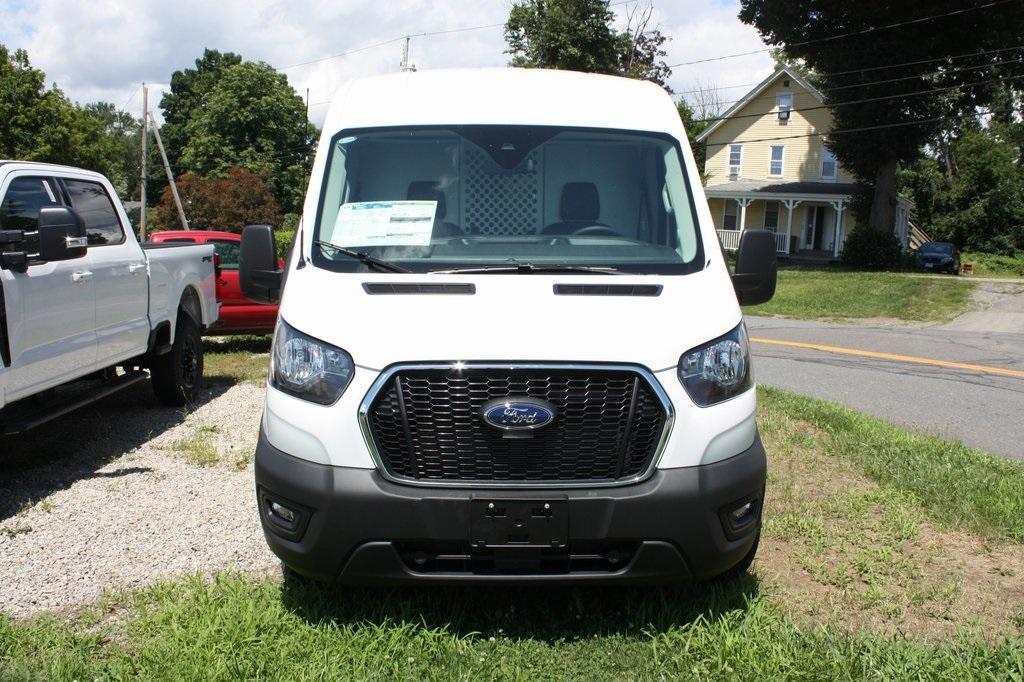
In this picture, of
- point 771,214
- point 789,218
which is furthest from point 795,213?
point 789,218

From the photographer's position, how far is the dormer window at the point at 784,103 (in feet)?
149

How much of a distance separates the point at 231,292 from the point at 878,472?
28.8 ft

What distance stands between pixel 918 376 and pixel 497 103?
838cm

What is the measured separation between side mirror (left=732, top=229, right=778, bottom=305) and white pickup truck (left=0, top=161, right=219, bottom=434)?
4.00 m

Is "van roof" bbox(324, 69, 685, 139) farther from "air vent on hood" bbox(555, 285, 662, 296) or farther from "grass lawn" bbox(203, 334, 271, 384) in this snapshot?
"grass lawn" bbox(203, 334, 271, 384)

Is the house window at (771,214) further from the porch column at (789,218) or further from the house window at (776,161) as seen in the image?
the house window at (776,161)

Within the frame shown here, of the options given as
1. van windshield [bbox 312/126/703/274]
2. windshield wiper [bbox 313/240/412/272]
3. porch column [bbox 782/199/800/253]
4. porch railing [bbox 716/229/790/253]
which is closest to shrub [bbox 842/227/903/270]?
porch column [bbox 782/199/800/253]

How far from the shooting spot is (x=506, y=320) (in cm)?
361

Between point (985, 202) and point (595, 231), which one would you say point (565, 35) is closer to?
point (985, 202)

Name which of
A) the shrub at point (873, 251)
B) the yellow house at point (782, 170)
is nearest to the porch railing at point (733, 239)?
the yellow house at point (782, 170)

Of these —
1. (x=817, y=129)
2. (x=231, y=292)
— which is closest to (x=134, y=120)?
(x=817, y=129)

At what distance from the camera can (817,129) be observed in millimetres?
45062

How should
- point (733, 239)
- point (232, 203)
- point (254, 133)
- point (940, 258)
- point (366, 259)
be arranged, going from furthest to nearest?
point (254, 133), point (733, 239), point (940, 258), point (232, 203), point (366, 259)

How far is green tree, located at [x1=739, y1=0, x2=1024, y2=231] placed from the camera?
3250cm
